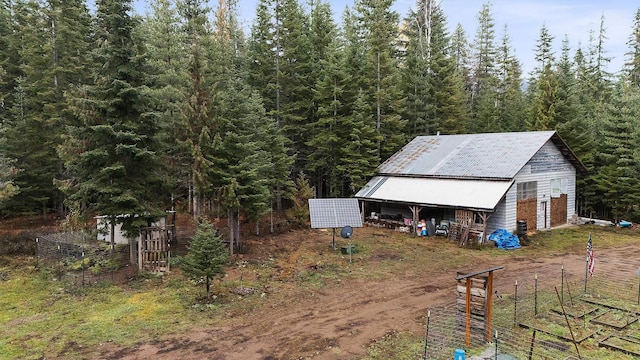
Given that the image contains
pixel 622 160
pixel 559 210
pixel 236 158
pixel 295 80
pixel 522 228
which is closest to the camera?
pixel 236 158

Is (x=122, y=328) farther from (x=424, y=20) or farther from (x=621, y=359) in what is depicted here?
(x=424, y=20)

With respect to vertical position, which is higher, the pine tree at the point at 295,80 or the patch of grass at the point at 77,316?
the pine tree at the point at 295,80

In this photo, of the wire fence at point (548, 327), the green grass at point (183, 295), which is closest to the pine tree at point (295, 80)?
the green grass at point (183, 295)

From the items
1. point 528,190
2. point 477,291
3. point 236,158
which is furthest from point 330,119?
point 477,291

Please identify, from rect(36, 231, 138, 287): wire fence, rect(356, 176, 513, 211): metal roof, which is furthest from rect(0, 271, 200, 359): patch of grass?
rect(356, 176, 513, 211): metal roof

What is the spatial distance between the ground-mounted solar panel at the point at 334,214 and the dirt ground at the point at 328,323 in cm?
458

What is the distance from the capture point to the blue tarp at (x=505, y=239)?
22234 mm

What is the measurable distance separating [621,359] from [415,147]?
882 inches

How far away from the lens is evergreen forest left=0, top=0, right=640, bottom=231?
17.9 metres

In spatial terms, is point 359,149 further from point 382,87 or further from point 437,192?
point 437,192

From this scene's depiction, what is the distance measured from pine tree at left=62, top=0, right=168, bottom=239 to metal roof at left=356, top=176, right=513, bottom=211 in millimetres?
14169

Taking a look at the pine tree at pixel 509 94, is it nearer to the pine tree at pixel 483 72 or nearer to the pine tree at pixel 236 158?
the pine tree at pixel 483 72

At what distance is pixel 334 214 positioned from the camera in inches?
861

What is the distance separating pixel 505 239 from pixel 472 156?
656 centimetres
